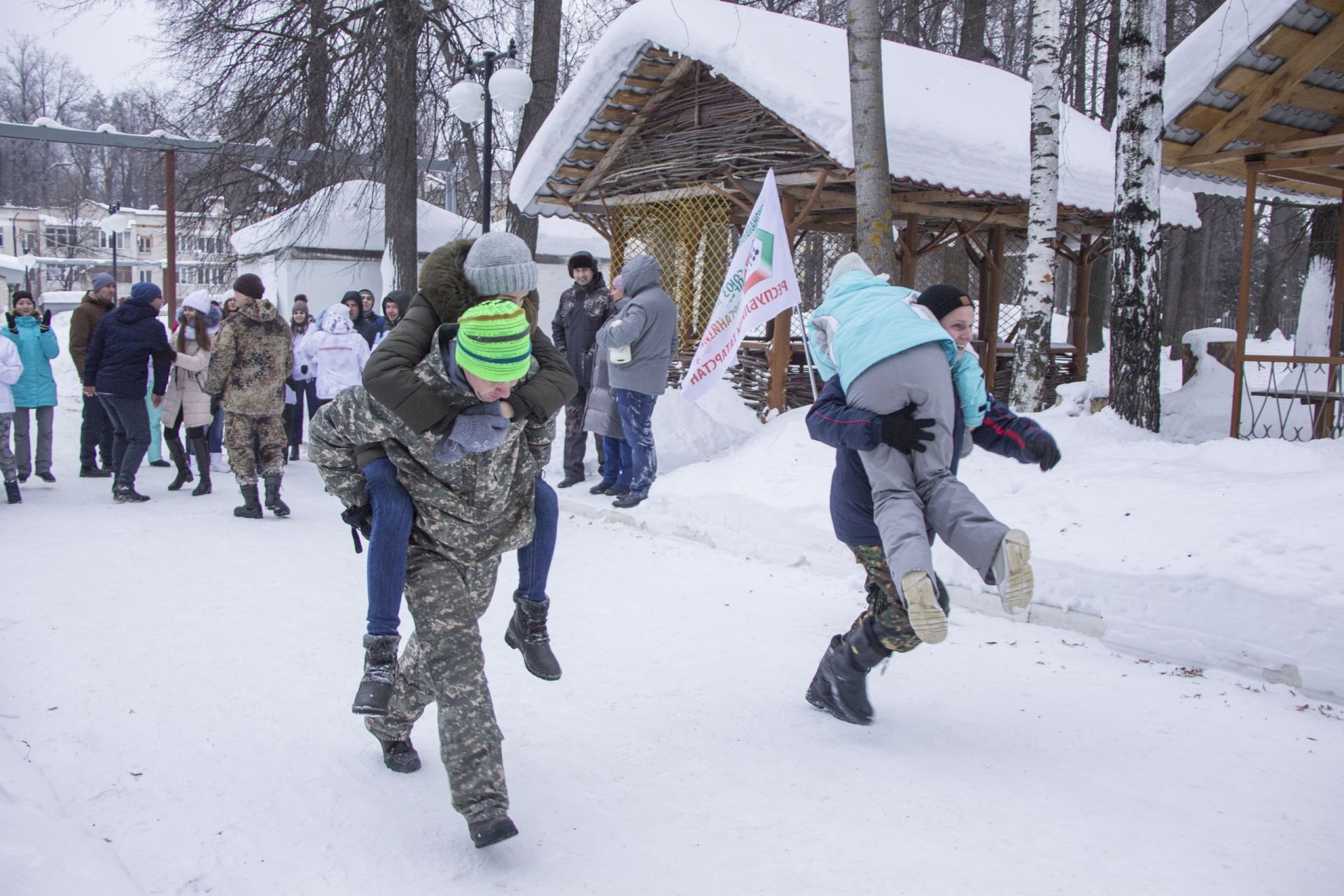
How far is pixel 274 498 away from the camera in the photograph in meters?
8.00

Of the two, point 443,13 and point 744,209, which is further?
point 443,13

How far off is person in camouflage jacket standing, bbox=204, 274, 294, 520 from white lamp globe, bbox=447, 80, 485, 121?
4734mm

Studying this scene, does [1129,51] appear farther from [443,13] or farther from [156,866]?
[443,13]

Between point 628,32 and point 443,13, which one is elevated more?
point 443,13

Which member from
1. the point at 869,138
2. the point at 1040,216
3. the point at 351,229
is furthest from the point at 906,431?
the point at 351,229

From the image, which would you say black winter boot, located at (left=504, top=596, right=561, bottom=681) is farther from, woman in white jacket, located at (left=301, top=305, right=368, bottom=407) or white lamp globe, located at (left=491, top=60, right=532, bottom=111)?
white lamp globe, located at (left=491, top=60, right=532, bottom=111)

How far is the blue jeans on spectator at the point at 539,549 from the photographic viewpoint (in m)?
3.32

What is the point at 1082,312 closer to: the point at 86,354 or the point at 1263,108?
the point at 1263,108

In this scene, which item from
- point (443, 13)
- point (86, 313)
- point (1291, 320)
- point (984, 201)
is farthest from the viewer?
point (1291, 320)

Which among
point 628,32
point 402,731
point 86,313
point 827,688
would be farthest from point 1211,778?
point 86,313

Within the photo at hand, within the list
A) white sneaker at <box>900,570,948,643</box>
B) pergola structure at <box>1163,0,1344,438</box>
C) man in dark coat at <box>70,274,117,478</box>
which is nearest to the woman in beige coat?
man in dark coat at <box>70,274,117,478</box>

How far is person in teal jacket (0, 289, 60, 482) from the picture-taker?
8875mm

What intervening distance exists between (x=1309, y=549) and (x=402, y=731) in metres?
3.98

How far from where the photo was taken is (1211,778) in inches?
138
